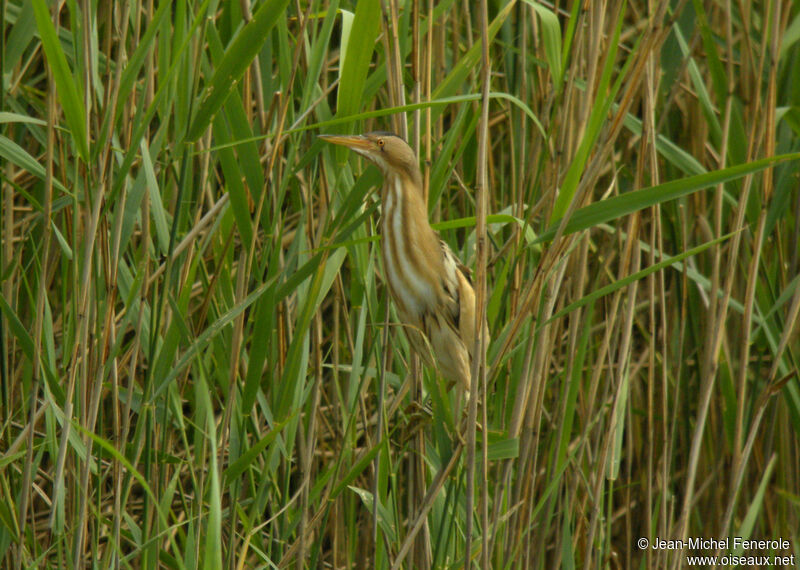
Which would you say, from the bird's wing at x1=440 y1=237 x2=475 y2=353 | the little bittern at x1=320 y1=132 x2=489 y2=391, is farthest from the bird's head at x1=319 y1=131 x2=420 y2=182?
the bird's wing at x1=440 y1=237 x2=475 y2=353

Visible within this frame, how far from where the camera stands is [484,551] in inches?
49.2

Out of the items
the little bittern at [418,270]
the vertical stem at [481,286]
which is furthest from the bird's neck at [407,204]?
the vertical stem at [481,286]

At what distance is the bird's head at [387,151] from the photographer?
4.60 ft

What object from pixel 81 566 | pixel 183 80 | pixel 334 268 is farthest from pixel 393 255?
pixel 81 566

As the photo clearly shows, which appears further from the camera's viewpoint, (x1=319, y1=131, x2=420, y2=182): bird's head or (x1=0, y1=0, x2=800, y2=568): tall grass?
(x1=319, y1=131, x2=420, y2=182): bird's head

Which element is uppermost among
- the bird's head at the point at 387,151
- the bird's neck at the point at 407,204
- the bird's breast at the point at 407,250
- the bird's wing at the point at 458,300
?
the bird's head at the point at 387,151

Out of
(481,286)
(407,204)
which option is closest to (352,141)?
(407,204)

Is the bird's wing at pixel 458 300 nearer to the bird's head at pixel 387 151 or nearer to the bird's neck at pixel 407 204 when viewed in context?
the bird's neck at pixel 407 204

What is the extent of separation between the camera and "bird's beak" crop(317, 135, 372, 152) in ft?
4.34

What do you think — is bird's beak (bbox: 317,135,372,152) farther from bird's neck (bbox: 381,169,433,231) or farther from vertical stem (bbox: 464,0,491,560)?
vertical stem (bbox: 464,0,491,560)

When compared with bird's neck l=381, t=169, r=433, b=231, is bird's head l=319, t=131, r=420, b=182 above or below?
above

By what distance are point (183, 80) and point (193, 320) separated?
37.0 inches

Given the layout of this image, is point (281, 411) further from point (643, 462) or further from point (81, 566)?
point (643, 462)

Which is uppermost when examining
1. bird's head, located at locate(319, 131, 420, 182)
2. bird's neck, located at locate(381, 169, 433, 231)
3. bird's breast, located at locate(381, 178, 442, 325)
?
bird's head, located at locate(319, 131, 420, 182)
